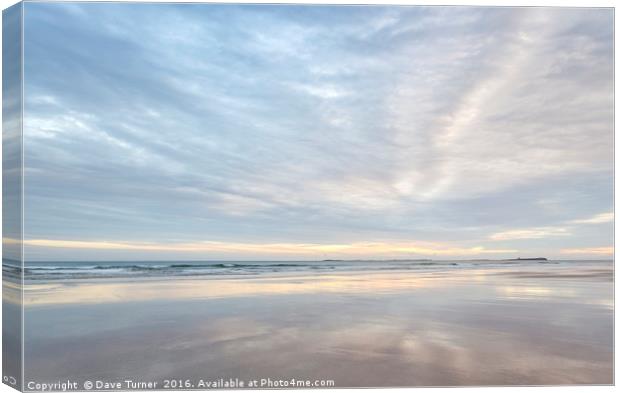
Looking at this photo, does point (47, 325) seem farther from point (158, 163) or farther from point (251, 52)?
point (251, 52)

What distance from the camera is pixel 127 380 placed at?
486 cm

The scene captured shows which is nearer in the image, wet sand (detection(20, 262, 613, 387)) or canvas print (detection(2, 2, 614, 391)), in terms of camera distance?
wet sand (detection(20, 262, 613, 387))

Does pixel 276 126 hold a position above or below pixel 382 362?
above

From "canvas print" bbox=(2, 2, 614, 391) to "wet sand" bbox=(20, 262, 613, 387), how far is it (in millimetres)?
33

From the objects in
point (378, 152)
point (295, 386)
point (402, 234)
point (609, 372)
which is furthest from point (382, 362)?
point (402, 234)

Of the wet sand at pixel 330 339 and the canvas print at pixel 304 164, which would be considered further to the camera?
the canvas print at pixel 304 164

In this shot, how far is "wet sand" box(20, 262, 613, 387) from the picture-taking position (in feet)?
16.1

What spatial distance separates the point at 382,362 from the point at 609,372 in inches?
101

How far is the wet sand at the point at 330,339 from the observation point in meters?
4.90

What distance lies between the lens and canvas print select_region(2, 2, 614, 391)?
509cm

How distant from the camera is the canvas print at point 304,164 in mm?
5086

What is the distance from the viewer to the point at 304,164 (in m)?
6.89

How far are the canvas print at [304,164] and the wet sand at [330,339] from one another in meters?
0.03

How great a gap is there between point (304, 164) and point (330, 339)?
103 inches
